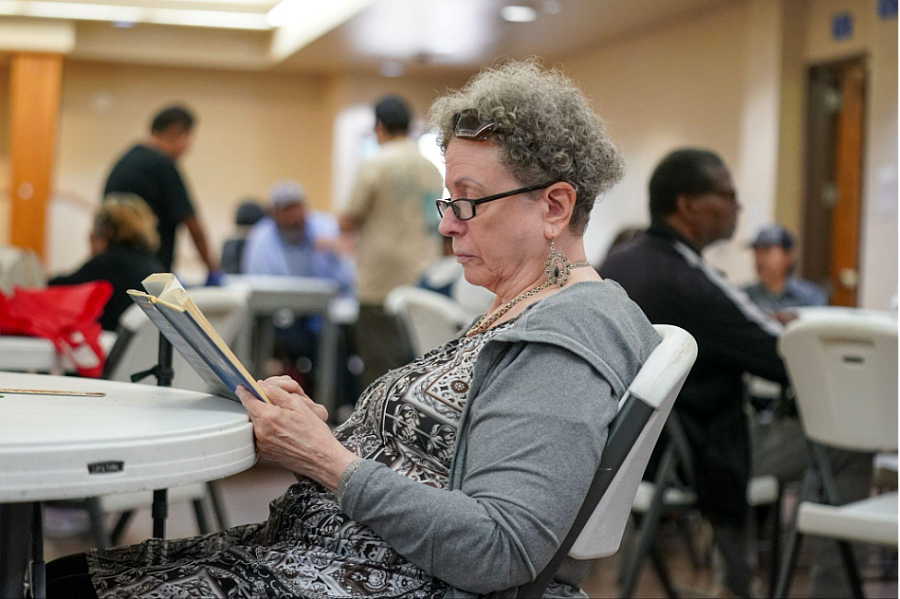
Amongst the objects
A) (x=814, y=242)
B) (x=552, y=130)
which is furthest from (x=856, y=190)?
(x=552, y=130)

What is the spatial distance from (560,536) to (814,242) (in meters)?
6.22

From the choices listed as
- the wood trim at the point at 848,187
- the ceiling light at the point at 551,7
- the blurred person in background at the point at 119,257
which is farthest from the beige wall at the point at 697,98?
the blurred person in background at the point at 119,257

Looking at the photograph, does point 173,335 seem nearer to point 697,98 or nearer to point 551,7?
point 551,7

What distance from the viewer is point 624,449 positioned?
1065 millimetres

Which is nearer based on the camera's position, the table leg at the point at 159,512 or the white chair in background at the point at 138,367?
the table leg at the point at 159,512

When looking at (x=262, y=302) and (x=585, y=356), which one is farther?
(x=262, y=302)

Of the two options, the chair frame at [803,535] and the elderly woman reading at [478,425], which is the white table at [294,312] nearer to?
the chair frame at [803,535]

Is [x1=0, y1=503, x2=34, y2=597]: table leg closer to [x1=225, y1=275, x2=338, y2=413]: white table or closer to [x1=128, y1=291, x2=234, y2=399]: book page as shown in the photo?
[x1=128, y1=291, x2=234, y2=399]: book page

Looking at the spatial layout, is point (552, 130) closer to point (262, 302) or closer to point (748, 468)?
point (748, 468)

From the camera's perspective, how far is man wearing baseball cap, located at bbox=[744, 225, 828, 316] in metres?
4.93

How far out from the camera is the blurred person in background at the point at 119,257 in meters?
3.46

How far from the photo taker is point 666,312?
2459 mm

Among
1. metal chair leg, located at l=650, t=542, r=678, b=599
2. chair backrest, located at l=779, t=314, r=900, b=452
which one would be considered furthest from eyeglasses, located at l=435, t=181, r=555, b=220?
metal chair leg, located at l=650, t=542, r=678, b=599

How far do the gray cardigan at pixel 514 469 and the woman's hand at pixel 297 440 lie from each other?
1.6 inches
